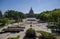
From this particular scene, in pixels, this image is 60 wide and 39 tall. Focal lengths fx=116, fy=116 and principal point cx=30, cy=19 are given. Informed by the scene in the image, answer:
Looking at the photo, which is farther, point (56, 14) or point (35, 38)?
point (56, 14)

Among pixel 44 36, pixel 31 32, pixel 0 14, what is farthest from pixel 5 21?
pixel 0 14

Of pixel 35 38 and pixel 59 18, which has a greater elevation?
pixel 59 18

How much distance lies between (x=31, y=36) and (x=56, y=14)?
19.3 m

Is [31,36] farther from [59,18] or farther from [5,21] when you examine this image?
[5,21]

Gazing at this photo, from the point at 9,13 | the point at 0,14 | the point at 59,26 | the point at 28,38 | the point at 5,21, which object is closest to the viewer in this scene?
the point at 28,38

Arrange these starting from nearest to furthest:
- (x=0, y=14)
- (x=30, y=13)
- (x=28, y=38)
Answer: (x=28, y=38) → (x=0, y=14) → (x=30, y=13)

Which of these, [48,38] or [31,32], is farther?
[31,32]

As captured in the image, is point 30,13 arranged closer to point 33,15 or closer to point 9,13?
point 33,15

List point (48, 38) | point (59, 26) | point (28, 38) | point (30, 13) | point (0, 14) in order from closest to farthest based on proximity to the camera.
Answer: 1. point (48, 38)
2. point (28, 38)
3. point (59, 26)
4. point (0, 14)
5. point (30, 13)

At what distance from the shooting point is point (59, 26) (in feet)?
118

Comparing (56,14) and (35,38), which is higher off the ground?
(56,14)

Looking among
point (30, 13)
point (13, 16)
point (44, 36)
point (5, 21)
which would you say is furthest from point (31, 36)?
point (30, 13)

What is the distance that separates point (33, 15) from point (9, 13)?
75.3 meters

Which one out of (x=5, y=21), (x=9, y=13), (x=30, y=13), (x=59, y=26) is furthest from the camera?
(x=30, y=13)
